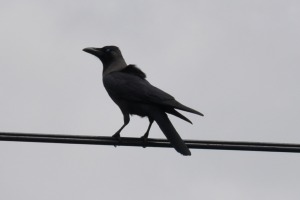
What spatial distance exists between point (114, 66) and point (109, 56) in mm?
363

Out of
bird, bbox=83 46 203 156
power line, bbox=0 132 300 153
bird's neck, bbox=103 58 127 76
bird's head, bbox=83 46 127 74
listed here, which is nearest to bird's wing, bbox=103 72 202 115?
bird, bbox=83 46 203 156

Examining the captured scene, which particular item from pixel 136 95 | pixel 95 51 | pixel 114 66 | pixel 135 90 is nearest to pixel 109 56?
pixel 95 51

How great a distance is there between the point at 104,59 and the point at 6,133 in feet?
15.4

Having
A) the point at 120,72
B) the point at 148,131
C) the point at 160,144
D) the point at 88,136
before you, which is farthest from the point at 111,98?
the point at 88,136

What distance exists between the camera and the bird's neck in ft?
36.5

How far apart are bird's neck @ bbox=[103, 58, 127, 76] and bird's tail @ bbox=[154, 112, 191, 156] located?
2.19m

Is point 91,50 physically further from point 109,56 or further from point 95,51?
point 109,56

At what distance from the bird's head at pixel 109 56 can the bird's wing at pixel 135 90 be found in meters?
0.60

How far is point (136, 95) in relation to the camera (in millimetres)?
9617

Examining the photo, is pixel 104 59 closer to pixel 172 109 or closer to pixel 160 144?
pixel 172 109

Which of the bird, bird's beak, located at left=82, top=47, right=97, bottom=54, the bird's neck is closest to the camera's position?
the bird

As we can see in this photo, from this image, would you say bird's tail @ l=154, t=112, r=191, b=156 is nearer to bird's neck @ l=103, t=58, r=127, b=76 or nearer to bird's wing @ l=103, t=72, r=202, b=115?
bird's wing @ l=103, t=72, r=202, b=115

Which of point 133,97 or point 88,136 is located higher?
point 133,97

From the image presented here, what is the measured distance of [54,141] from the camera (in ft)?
22.8
